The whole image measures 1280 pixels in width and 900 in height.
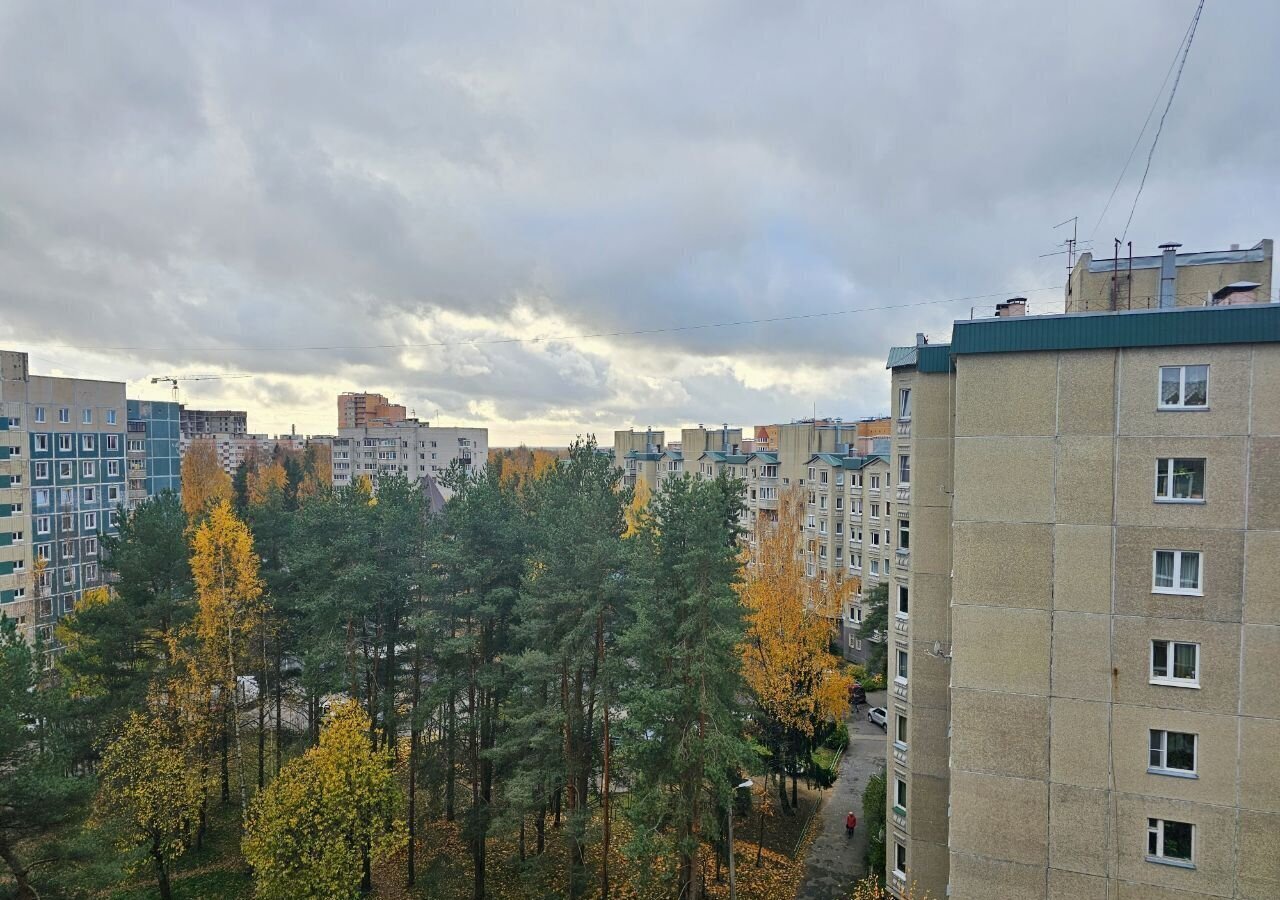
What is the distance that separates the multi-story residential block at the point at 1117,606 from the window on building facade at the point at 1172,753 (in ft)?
0.10

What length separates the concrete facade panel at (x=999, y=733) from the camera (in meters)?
13.0

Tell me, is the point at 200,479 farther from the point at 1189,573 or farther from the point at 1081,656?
the point at 1189,573

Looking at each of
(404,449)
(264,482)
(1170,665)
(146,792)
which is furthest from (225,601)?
(404,449)

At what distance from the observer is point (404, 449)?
9425 cm

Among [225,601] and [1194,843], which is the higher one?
[225,601]

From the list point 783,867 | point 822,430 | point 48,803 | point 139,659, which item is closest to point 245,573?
point 139,659

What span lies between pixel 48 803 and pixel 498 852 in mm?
13771

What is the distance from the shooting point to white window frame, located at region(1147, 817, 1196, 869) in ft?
39.8

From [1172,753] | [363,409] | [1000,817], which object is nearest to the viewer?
[1172,753]

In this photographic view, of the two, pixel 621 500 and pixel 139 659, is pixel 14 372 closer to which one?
pixel 139 659

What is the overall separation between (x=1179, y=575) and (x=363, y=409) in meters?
172

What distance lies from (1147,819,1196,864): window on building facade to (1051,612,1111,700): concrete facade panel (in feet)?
8.20

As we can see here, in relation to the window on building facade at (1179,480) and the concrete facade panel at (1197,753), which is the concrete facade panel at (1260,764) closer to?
the concrete facade panel at (1197,753)

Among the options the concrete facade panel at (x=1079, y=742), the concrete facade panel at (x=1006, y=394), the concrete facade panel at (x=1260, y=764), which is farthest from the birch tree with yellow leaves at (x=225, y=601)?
the concrete facade panel at (x=1260, y=764)
